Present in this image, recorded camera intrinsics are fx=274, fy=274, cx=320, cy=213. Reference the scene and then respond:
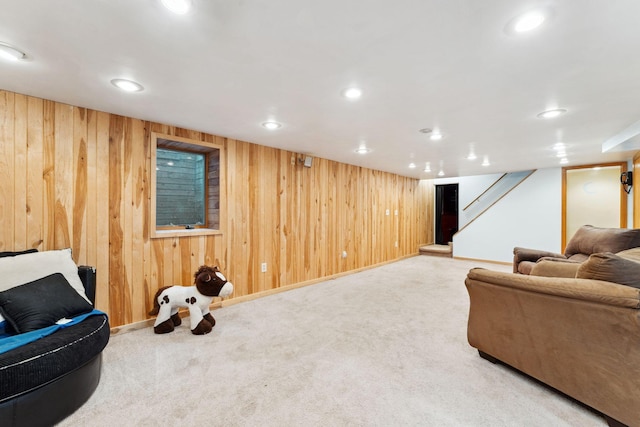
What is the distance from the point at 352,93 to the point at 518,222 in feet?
19.4

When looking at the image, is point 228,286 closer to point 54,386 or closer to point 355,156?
point 54,386

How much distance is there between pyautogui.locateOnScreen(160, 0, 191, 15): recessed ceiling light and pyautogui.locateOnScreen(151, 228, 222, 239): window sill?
2248mm

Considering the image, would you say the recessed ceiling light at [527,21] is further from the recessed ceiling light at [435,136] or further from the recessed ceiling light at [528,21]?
the recessed ceiling light at [435,136]

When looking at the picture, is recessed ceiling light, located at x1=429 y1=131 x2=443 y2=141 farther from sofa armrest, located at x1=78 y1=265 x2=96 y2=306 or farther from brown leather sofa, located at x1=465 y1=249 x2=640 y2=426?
sofa armrest, located at x1=78 y1=265 x2=96 y2=306

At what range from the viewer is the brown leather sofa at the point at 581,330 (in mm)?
1418

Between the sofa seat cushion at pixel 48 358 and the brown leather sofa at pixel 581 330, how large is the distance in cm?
270

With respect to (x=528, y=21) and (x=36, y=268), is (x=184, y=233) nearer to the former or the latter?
(x=36, y=268)

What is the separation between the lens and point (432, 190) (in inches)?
328

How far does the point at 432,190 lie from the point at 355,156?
4704mm

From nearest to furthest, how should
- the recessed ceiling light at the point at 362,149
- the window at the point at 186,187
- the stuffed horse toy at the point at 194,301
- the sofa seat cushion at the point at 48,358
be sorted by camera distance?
the sofa seat cushion at the point at 48,358 → the stuffed horse toy at the point at 194,301 → the window at the point at 186,187 → the recessed ceiling light at the point at 362,149

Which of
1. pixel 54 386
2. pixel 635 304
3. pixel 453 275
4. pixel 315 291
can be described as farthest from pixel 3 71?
pixel 453 275

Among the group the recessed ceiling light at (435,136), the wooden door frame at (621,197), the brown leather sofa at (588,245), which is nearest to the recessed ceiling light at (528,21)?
the recessed ceiling light at (435,136)

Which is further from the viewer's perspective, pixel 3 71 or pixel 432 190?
pixel 432 190

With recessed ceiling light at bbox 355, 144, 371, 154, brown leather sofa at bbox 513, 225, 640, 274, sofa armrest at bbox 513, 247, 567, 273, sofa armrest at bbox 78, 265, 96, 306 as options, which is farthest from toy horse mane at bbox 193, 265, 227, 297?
sofa armrest at bbox 513, 247, 567, 273
